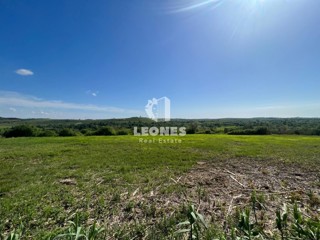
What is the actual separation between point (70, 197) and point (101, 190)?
724 millimetres

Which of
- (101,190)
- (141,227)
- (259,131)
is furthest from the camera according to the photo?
(259,131)

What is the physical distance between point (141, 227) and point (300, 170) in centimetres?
655

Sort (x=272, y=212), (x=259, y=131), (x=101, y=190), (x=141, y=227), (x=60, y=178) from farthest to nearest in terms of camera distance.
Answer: (x=259, y=131) → (x=60, y=178) → (x=101, y=190) → (x=272, y=212) → (x=141, y=227)

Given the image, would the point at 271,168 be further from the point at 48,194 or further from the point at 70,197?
the point at 48,194

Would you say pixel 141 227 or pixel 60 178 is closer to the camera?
pixel 141 227

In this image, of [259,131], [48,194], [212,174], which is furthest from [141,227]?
[259,131]

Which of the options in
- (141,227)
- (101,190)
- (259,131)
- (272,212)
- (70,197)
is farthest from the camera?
(259,131)

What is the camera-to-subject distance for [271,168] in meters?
6.97

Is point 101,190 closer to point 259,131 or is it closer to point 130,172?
point 130,172

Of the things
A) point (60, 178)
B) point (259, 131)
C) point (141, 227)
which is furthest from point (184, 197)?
point (259, 131)

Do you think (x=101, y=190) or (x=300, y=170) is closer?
(x=101, y=190)

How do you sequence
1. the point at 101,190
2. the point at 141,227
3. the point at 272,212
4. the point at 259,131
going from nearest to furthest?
the point at 141,227 → the point at 272,212 → the point at 101,190 → the point at 259,131

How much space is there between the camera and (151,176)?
19.5 ft

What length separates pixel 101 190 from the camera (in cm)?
468
